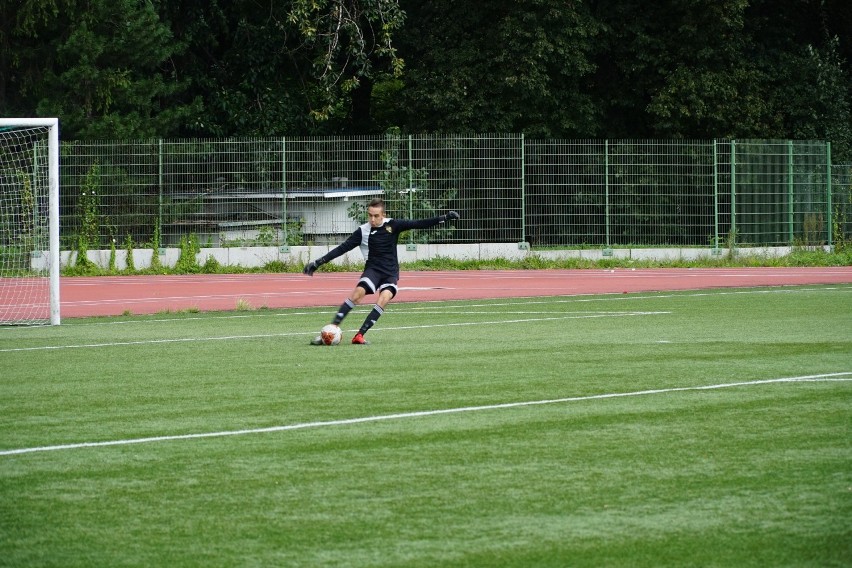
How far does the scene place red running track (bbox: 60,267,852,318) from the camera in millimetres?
22594

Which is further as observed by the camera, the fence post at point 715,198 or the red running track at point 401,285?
the fence post at point 715,198

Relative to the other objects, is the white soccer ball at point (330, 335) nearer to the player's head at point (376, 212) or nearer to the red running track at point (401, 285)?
the player's head at point (376, 212)

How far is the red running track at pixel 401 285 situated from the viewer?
22594 mm

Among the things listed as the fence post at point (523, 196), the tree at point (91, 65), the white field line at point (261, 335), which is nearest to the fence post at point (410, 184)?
the fence post at point (523, 196)

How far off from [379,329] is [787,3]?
31.8 metres

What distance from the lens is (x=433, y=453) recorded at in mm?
7578

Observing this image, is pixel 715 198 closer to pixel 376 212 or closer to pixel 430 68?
pixel 430 68

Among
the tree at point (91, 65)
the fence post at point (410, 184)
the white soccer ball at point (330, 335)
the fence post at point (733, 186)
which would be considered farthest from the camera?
the tree at point (91, 65)

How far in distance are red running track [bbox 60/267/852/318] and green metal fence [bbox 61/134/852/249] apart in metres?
1.84

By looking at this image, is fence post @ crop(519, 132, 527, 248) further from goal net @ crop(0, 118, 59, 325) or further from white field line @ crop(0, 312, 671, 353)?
white field line @ crop(0, 312, 671, 353)

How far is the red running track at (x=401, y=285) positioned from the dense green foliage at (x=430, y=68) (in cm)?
955

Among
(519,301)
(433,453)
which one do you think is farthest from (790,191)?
(433,453)

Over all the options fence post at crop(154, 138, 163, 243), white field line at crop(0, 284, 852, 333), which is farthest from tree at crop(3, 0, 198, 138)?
white field line at crop(0, 284, 852, 333)

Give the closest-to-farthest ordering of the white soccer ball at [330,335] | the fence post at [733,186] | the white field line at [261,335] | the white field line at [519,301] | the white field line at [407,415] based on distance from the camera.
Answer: the white field line at [407,415] → the white soccer ball at [330,335] → the white field line at [261,335] → the white field line at [519,301] → the fence post at [733,186]
